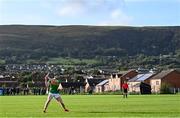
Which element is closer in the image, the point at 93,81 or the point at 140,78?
the point at 140,78

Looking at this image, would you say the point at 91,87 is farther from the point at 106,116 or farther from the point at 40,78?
the point at 106,116

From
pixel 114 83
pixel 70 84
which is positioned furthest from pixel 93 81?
pixel 114 83

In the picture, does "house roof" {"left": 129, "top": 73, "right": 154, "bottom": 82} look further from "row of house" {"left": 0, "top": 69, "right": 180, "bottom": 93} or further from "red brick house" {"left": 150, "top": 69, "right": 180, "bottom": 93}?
"red brick house" {"left": 150, "top": 69, "right": 180, "bottom": 93}

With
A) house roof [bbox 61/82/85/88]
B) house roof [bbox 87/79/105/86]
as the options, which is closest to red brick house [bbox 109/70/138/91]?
house roof [bbox 87/79/105/86]

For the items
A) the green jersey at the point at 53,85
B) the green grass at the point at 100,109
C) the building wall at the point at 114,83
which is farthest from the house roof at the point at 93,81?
the green jersey at the point at 53,85

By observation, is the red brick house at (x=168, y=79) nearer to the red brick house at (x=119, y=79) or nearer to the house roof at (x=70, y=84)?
the red brick house at (x=119, y=79)

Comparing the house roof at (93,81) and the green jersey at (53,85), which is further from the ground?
the house roof at (93,81)

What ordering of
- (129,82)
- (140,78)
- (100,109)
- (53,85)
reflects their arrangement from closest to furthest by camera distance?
(53,85)
(100,109)
(129,82)
(140,78)

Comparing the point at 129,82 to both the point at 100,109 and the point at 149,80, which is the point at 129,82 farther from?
the point at 100,109

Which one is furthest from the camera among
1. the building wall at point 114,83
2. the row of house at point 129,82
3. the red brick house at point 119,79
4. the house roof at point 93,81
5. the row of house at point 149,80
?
the house roof at point 93,81

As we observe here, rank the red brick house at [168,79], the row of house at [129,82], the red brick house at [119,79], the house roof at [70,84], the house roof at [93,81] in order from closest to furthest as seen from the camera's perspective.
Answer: the row of house at [129,82], the red brick house at [168,79], the red brick house at [119,79], the house roof at [70,84], the house roof at [93,81]

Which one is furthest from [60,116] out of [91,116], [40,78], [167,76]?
[40,78]

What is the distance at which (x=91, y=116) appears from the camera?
80.1 ft

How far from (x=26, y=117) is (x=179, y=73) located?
124 meters
